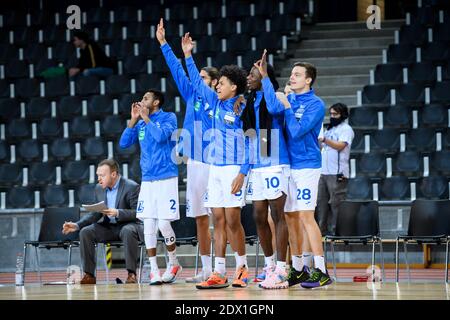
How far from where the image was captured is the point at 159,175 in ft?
30.1

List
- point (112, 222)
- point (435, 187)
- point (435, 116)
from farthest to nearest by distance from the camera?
1. point (435, 116)
2. point (435, 187)
3. point (112, 222)

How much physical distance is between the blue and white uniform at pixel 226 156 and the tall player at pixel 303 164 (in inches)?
15.7

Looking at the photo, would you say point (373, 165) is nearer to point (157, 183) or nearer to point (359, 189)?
point (359, 189)

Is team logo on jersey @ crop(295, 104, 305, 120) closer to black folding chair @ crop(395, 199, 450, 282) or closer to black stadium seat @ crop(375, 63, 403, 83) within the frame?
black folding chair @ crop(395, 199, 450, 282)

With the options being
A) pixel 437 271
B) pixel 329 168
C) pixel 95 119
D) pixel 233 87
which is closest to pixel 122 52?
pixel 95 119

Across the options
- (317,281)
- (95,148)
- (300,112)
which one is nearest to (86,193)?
(95,148)

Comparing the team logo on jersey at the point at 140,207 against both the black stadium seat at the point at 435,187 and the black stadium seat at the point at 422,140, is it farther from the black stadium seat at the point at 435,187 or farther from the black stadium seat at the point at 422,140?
the black stadium seat at the point at 422,140

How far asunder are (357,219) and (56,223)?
331 cm

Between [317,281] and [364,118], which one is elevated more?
[364,118]

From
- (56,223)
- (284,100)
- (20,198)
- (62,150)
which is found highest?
(284,100)

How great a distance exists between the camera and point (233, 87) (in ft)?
27.0

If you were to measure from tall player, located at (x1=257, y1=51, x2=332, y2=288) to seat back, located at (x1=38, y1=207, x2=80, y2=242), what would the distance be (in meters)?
3.67

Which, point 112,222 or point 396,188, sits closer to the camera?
point 112,222

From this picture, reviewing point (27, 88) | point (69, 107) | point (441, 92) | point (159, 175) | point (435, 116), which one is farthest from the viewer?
point (27, 88)
